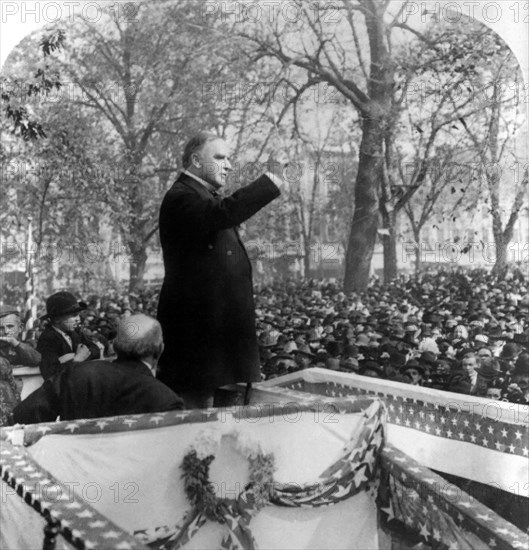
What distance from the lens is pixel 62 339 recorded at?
10.7ft

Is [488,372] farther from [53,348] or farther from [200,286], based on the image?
[53,348]

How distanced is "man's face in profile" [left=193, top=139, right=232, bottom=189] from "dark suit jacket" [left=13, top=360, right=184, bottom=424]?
0.79m

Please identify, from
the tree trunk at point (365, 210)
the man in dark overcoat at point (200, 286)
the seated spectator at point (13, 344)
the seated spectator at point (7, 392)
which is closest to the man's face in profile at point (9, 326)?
the seated spectator at point (13, 344)

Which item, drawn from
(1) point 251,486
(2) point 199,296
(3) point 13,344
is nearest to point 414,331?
(2) point 199,296

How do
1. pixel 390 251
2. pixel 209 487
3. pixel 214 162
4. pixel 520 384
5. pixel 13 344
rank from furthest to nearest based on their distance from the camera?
pixel 390 251, pixel 520 384, pixel 13 344, pixel 214 162, pixel 209 487

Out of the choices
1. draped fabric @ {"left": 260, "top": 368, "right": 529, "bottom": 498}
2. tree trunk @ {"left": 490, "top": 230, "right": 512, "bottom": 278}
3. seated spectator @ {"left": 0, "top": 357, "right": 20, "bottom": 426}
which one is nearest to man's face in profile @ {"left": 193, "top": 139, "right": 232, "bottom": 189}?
draped fabric @ {"left": 260, "top": 368, "right": 529, "bottom": 498}

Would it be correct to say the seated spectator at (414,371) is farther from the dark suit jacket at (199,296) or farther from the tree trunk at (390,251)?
the dark suit jacket at (199,296)

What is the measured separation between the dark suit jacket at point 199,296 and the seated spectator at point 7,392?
599mm

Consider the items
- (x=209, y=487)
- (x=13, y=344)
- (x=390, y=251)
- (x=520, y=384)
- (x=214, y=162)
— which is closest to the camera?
(x=209, y=487)

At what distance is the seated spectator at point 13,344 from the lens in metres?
3.24

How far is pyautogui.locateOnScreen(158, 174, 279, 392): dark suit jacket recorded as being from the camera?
318 centimetres

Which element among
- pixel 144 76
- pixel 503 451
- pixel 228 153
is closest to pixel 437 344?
pixel 503 451

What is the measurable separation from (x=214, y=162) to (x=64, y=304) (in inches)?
33.6

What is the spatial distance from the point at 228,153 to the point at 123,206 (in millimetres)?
502
